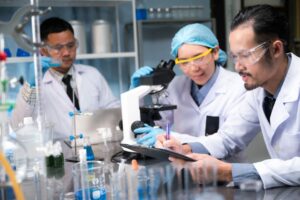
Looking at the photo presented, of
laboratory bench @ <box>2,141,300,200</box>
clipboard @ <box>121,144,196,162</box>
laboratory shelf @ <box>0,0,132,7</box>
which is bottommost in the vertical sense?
laboratory bench @ <box>2,141,300,200</box>

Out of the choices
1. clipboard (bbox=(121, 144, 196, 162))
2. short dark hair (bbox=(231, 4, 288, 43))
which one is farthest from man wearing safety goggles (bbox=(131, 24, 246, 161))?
short dark hair (bbox=(231, 4, 288, 43))

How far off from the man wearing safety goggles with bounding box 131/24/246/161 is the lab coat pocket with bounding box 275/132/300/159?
484 mm

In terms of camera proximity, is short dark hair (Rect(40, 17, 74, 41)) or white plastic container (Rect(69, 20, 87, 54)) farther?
white plastic container (Rect(69, 20, 87, 54))

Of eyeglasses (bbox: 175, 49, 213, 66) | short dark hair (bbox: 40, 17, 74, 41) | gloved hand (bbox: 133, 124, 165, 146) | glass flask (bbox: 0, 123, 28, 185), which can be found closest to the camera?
glass flask (bbox: 0, 123, 28, 185)

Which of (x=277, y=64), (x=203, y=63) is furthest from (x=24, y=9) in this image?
(x=203, y=63)

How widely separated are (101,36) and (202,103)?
1395 mm

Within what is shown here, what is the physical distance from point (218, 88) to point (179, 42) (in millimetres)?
345

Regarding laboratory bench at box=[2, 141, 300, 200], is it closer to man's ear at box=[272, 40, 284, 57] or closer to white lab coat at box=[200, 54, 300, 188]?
white lab coat at box=[200, 54, 300, 188]

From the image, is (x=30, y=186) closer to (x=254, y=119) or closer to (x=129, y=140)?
(x=129, y=140)

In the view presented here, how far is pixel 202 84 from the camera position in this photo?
2.10 meters

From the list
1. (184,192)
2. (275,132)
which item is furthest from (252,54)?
(184,192)

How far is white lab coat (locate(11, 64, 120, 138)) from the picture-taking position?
8.05 ft

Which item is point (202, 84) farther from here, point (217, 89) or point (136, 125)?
point (136, 125)

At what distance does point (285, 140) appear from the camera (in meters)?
1.42
